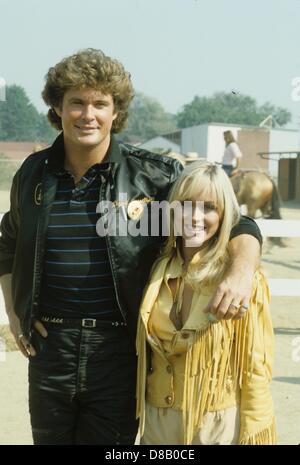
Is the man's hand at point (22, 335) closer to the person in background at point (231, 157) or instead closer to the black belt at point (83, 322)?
the black belt at point (83, 322)

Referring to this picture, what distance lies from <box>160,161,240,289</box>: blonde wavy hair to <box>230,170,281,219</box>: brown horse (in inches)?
414

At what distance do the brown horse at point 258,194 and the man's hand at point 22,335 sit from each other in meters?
10.4

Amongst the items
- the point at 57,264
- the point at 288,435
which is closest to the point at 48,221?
the point at 57,264

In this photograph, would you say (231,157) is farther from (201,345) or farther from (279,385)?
(201,345)

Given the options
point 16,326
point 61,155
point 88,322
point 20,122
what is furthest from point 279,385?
point 20,122

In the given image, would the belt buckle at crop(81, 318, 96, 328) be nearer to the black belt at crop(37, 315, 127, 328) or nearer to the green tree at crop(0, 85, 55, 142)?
the black belt at crop(37, 315, 127, 328)

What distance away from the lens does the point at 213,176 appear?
2045 mm

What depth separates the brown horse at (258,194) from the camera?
12516 millimetres

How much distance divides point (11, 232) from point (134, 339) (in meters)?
0.61

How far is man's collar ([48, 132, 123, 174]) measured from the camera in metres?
2.20

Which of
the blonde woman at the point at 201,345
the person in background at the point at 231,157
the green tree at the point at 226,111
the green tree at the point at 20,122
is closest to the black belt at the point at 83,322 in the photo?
the blonde woman at the point at 201,345

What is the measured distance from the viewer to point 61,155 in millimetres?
2262

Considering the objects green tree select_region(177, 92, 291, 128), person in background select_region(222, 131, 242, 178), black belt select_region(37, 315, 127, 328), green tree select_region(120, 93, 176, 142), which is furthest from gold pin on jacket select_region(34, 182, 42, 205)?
green tree select_region(177, 92, 291, 128)

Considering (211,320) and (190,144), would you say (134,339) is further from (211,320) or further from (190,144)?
(190,144)
